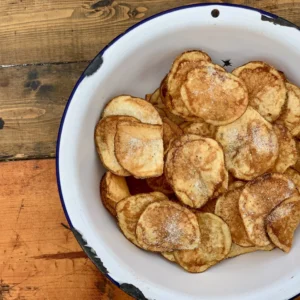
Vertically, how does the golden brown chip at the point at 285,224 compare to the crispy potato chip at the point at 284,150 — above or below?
below

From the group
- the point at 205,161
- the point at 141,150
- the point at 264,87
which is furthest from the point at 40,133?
the point at 264,87

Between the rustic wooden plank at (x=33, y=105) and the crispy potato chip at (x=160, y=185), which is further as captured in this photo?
the rustic wooden plank at (x=33, y=105)

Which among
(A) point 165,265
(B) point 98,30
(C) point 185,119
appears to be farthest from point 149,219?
(B) point 98,30

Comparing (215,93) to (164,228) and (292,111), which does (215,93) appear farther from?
(164,228)

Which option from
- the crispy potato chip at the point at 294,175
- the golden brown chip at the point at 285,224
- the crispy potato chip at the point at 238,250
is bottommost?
the crispy potato chip at the point at 238,250

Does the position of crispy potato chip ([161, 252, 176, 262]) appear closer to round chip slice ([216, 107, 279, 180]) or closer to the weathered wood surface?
round chip slice ([216, 107, 279, 180])

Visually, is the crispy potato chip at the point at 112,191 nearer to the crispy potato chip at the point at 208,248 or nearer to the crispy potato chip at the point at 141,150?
the crispy potato chip at the point at 141,150

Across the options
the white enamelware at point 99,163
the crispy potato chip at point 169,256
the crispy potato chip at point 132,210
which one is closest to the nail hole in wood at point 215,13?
the white enamelware at point 99,163
